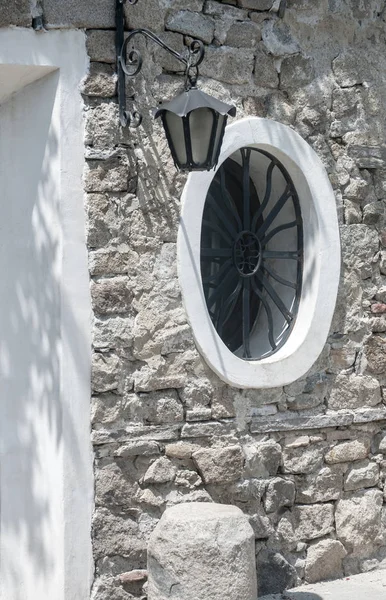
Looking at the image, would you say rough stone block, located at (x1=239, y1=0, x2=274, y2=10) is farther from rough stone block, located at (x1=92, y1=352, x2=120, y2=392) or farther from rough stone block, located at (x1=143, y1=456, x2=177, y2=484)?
rough stone block, located at (x1=143, y1=456, x2=177, y2=484)

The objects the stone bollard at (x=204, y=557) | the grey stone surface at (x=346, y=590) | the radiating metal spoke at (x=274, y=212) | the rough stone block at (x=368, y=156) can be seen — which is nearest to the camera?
the stone bollard at (x=204, y=557)

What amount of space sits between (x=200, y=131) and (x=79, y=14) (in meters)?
0.86

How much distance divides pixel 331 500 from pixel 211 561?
4.59 ft

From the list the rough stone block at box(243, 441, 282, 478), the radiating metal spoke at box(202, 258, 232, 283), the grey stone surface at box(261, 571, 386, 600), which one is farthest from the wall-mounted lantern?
the grey stone surface at box(261, 571, 386, 600)

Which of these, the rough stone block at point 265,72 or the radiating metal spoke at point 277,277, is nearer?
the rough stone block at point 265,72

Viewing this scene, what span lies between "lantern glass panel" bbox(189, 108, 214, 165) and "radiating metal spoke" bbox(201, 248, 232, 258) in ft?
2.47

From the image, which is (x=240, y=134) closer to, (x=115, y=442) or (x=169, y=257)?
(x=169, y=257)

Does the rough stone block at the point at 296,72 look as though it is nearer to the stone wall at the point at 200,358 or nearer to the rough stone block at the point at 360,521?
the stone wall at the point at 200,358

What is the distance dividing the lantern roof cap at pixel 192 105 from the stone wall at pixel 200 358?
44 cm

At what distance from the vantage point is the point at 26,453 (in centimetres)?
514

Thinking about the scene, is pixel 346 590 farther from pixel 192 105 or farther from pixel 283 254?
pixel 192 105

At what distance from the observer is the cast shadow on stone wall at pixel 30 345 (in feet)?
16.4

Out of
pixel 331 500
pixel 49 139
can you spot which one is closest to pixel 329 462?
pixel 331 500

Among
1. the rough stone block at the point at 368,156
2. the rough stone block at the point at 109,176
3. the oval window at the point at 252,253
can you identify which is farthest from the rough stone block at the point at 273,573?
the rough stone block at the point at 368,156
